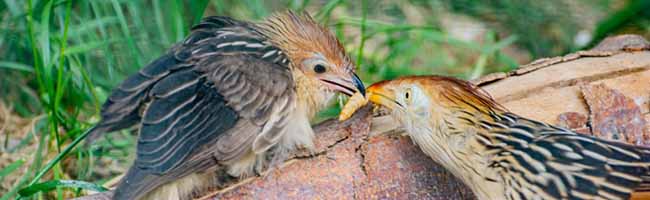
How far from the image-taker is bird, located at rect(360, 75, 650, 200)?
303 centimetres

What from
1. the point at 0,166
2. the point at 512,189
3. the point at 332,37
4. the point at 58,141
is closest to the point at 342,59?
the point at 332,37

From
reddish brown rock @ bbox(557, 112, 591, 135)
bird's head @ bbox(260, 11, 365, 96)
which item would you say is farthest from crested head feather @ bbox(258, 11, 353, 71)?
reddish brown rock @ bbox(557, 112, 591, 135)

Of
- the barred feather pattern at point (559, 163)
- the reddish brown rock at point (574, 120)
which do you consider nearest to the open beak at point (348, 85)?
the barred feather pattern at point (559, 163)

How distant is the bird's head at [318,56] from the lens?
338 centimetres

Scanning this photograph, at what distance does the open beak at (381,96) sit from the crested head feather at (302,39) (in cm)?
13

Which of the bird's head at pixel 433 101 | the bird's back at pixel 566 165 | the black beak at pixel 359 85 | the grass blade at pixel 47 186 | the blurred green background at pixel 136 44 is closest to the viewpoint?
the bird's back at pixel 566 165

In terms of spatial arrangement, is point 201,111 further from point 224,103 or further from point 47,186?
point 47,186

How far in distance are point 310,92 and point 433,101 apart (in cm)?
38

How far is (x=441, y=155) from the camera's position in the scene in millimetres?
3164

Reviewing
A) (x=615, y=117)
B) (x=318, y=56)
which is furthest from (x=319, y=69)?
(x=615, y=117)

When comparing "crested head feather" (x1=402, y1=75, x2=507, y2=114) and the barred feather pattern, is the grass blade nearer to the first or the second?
"crested head feather" (x1=402, y1=75, x2=507, y2=114)

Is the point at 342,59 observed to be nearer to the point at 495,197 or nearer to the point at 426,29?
the point at 495,197

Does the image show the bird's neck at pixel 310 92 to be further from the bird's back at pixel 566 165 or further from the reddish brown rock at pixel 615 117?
the reddish brown rock at pixel 615 117

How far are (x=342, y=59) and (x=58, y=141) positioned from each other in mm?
1112
